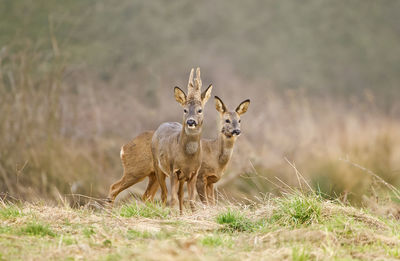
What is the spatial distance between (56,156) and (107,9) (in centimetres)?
1504

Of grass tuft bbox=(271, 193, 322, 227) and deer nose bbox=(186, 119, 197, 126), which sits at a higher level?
deer nose bbox=(186, 119, 197, 126)

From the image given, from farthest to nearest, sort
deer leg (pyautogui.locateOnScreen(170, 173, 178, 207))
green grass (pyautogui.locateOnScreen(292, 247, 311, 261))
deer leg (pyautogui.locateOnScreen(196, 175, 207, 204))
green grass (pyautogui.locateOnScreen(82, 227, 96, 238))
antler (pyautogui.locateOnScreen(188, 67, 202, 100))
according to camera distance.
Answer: deer leg (pyautogui.locateOnScreen(196, 175, 207, 204))
antler (pyautogui.locateOnScreen(188, 67, 202, 100))
deer leg (pyautogui.locateOnScreen(170, 173, 178, 207))
green grass (pyautogui.locateOnScreen(82, 227, 96, 238))
green grass (pyautogui.locateOnScreen(292, 247, 311, 261))

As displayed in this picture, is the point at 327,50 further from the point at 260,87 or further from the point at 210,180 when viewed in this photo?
the point at 210,180

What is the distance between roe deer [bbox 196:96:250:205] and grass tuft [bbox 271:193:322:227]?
2.66 meters

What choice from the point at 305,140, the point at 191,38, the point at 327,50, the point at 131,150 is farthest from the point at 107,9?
the point at 131,150

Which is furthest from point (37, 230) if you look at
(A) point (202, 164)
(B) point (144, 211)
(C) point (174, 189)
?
(A) point (202, 164)

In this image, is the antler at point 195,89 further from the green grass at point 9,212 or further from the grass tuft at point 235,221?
the green grass at point 9,212

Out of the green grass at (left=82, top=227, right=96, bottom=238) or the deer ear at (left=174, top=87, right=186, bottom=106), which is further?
the deer ear at (left=174, top=87, right=186, bottom=106)

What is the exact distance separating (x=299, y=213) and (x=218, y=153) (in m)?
3.18

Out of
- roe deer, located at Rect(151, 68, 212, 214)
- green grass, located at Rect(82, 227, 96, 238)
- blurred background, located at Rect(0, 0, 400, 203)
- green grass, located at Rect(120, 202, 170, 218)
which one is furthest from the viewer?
blurred background, located at Rect(0, 0, 400, 203)

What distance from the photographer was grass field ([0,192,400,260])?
5.11 meters

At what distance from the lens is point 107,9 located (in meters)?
25.7

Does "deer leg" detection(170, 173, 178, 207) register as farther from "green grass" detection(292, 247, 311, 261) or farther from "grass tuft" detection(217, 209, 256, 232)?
"green grass" detection(292, 247, 311, 261)

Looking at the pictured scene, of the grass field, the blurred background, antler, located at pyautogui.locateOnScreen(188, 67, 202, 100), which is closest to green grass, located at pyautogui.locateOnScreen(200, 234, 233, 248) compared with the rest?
the grass field
